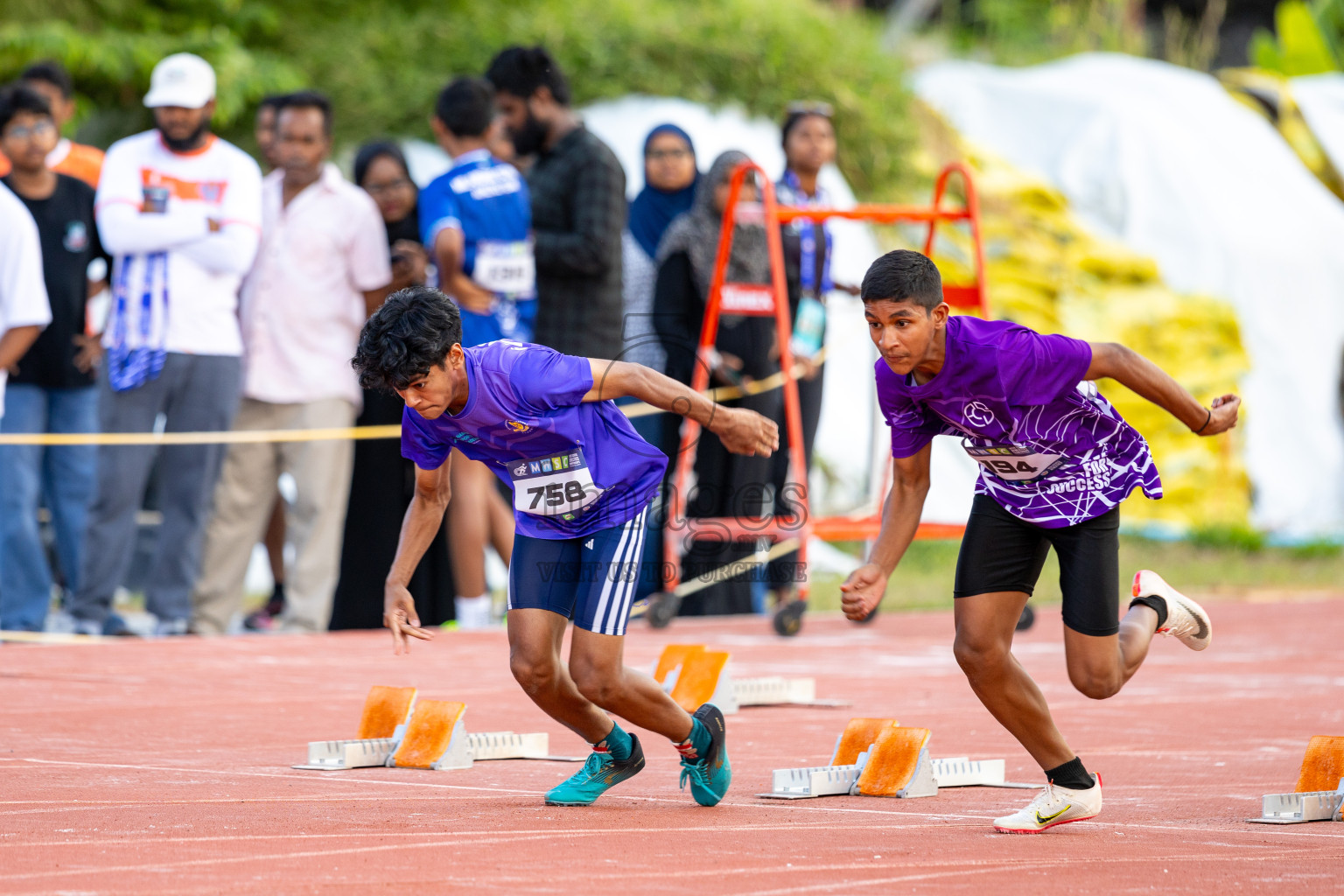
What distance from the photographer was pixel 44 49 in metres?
13.6

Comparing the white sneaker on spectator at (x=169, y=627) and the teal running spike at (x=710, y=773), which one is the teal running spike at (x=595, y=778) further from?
the white sneaker on spectator at (x=169, y=627)

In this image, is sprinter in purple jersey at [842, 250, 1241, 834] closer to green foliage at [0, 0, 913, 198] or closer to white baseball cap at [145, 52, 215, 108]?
white baseball cap at [145, 52, 215, 108]

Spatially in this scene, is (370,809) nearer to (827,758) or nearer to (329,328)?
(827,758)

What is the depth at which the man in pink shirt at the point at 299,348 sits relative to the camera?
9438 mm

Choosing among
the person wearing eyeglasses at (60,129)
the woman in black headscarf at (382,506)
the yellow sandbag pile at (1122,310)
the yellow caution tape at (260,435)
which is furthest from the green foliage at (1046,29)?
the person wearing eyeglasses at (60,129)

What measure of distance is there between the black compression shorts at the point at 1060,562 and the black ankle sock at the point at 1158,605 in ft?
1.21

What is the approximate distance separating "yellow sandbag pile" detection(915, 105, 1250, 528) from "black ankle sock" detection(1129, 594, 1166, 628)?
11.4 metres

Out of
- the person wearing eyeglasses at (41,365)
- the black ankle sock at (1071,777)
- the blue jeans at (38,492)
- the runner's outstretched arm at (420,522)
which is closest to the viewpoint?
the black ankle sock at (1071,777)

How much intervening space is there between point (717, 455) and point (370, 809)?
18.4 feet

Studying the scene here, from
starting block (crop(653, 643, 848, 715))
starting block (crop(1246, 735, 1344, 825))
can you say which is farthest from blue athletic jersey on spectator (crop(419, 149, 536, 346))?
starting block (crop(1246, 735, 1344, 825))

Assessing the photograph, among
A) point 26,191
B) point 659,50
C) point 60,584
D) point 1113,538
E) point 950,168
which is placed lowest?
point 60,584

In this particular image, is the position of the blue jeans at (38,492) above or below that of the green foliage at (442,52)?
below

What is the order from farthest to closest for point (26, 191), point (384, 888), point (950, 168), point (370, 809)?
point (950, 168) → point (26, 191) → point (370, 809) → point (384, 888)

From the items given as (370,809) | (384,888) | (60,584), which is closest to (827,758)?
(370,809)
